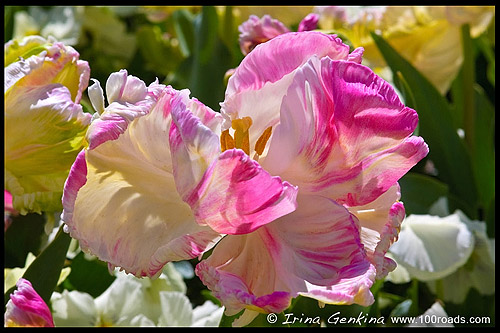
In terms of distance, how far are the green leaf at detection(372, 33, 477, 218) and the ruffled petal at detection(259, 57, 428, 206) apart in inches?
17.1

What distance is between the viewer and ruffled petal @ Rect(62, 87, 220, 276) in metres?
0.39

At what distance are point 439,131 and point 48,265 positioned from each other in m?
0.48

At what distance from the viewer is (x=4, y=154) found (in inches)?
20.6

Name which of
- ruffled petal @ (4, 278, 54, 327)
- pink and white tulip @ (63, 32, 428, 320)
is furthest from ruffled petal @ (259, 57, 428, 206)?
ruffled petal @ (4, 278, 54, 327)

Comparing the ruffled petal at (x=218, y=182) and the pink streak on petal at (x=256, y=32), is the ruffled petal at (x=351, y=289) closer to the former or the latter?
the ruffled petal at (x=218, y=182)

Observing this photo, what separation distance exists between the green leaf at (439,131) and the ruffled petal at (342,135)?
0.44m

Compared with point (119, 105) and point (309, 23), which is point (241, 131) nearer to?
point (119, 105)

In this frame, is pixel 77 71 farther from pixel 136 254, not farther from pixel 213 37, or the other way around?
pixel 213 37

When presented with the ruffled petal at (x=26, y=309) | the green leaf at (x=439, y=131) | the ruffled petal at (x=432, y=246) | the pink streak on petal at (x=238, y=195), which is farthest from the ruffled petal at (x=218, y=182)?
the green leaf at (x=439, y=131)

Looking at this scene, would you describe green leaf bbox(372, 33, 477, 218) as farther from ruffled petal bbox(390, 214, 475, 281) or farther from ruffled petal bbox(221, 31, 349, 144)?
ruffled petal bbox(221, 31, 349, 144)

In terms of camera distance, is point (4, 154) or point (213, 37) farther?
point (213, 37)

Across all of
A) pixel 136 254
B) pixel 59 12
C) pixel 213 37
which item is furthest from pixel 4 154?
pixel 59 12
